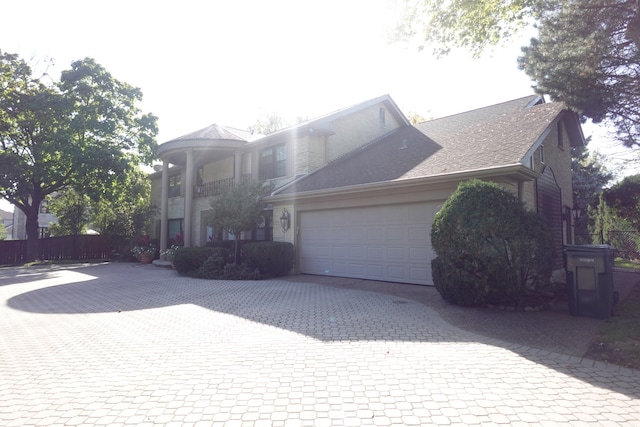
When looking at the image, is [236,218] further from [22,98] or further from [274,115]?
[274,115]

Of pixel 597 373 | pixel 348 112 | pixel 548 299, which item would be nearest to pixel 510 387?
pixel 597 373

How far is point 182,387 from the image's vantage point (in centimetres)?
355

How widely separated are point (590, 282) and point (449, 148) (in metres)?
6.06

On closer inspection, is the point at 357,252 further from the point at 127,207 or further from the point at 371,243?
the point at 127,207

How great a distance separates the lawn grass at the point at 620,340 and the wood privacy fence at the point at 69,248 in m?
22.2

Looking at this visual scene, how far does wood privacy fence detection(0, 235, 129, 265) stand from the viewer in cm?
2080

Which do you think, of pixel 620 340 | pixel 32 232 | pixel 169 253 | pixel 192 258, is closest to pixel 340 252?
pixel 192 258

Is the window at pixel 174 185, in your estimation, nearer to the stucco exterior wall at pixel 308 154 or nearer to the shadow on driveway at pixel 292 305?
the shadow on driveway at pixel 292 305

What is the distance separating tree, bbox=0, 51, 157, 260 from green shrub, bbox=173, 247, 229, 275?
9.68m

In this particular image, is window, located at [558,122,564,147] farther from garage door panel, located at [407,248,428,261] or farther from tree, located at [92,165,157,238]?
tree, located at [92,165,157,238]

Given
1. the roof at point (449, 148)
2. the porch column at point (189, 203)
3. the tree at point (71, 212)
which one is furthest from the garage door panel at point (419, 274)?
the tree at point (71, 212)

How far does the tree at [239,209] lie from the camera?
1298 centimetres

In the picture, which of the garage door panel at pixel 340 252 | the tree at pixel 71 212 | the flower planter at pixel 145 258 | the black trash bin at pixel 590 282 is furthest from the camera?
the tree at pixel 71 212

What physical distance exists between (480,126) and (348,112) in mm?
5334
